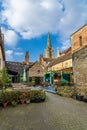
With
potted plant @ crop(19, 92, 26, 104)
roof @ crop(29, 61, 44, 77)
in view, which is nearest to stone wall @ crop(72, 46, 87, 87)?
potted plant @ crop(19, 92, 26, 104)

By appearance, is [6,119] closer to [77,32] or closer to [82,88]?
[82,88]

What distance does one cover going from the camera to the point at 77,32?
27031mm

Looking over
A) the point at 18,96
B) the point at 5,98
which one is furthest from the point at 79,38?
the point at 5,98

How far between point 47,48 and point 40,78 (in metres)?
68.0

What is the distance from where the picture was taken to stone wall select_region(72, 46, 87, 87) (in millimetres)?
17281

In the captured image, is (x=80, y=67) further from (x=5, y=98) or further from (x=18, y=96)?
(x=5, y=98)

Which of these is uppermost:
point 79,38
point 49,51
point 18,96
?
point 49,51

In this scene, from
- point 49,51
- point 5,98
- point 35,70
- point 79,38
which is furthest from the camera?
point 49,51

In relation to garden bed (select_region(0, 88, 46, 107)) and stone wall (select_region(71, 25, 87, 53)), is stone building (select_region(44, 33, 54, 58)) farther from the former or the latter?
garden bed (select_region(0, 88, 46, 107))

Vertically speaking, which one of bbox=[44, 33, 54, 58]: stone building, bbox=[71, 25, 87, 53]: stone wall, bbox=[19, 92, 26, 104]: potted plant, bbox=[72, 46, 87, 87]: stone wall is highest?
bbox=[44, 33, 54, 58]: stone building

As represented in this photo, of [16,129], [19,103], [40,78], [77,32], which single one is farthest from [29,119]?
[40,78]

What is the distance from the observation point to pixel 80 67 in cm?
1825

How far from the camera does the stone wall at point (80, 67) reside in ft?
56.7

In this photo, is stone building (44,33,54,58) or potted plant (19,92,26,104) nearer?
potted plant (19,92,26,104)
